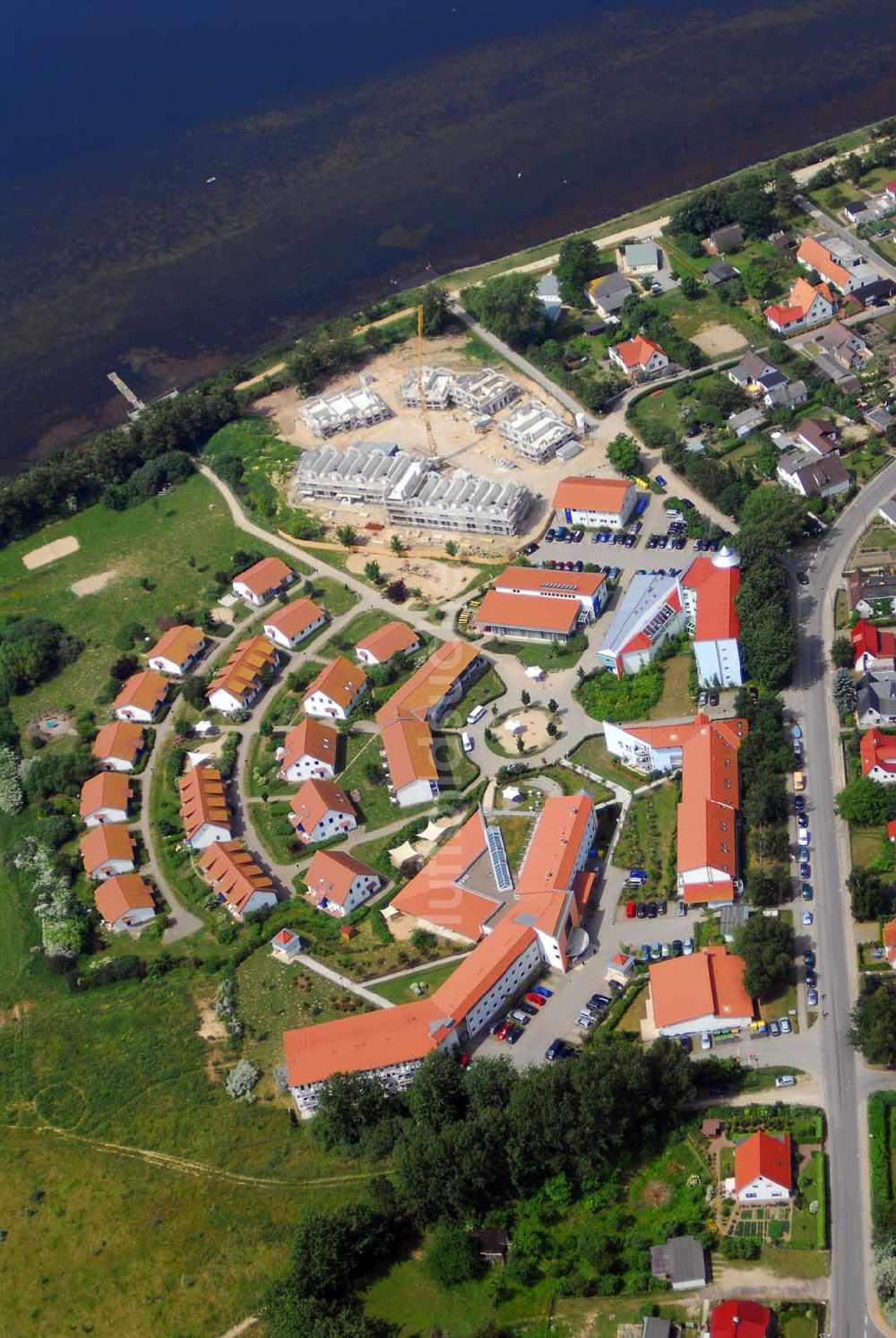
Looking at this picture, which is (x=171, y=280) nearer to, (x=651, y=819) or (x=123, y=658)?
(x=123, y=658)

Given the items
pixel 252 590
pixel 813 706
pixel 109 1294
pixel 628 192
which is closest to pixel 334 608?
pixel 252 590

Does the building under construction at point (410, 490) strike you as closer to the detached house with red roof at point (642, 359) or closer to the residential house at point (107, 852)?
the detached house with red roof at point (642, 359)

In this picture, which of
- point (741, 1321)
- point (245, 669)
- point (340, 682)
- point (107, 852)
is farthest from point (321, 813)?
point (741, 1321)

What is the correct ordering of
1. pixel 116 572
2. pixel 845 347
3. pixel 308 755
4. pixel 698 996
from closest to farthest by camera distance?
pixel 698 996 → pixel 308 755 → pixel 845 347 → pixel 116 572

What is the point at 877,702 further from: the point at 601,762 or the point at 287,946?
the point at 287,946

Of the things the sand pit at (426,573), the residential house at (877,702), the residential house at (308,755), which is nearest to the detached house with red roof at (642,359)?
the sand pit at (426,573)

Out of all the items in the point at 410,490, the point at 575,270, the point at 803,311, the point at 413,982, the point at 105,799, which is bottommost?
the point at 413,982
